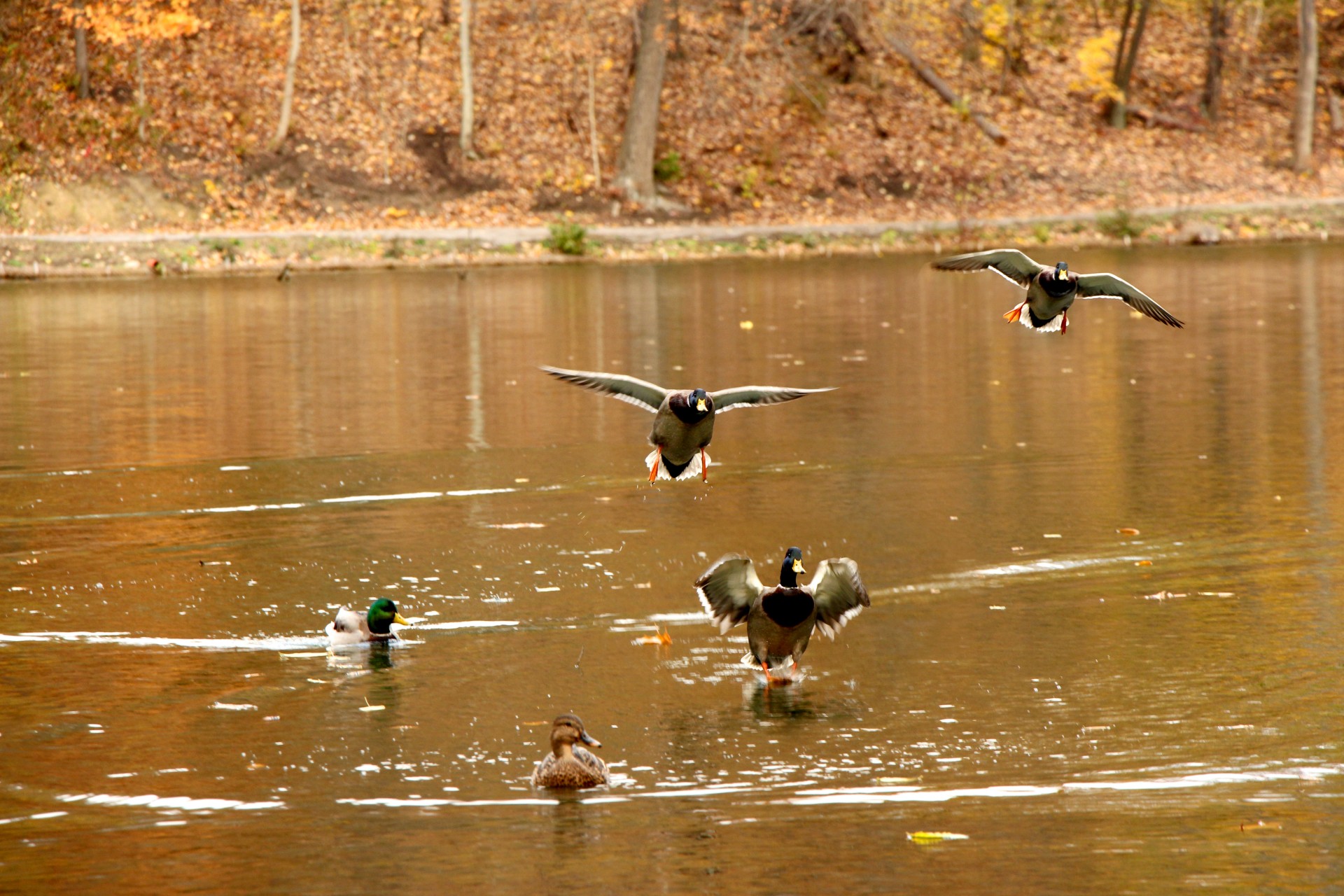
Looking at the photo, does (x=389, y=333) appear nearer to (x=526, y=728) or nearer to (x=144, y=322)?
(x=144, y=322)

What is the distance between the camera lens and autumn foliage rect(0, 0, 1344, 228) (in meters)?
35.5

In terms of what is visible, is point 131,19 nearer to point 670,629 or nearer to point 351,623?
point 351,623

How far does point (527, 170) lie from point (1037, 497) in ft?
89.0

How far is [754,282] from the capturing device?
29047mm

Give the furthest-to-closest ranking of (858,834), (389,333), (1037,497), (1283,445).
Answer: (389,333), (1283,445), (1037,497), (858,834)

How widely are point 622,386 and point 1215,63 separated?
125 ft

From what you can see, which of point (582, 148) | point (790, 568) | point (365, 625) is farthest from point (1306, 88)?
point (365, 625)

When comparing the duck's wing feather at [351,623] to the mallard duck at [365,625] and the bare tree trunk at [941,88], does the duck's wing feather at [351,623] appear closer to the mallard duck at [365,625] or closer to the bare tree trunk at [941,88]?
the mallard duck at [365,625]

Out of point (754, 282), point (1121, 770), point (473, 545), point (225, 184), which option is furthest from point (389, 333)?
point (1121, 770)

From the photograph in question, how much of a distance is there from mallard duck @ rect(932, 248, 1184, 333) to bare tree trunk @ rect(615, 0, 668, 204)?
86.9 ft

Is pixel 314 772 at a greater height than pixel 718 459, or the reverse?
pixel 718 459

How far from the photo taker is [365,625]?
853 centimetres

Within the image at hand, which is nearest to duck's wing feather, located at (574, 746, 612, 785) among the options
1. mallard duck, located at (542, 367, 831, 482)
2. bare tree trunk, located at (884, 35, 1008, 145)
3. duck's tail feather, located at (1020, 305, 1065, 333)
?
mallard duck, located at (542, 367, 831, 482)

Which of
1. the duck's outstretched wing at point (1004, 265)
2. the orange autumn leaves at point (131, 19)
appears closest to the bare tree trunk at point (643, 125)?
the orange autumn leaves at point (131, 19)
